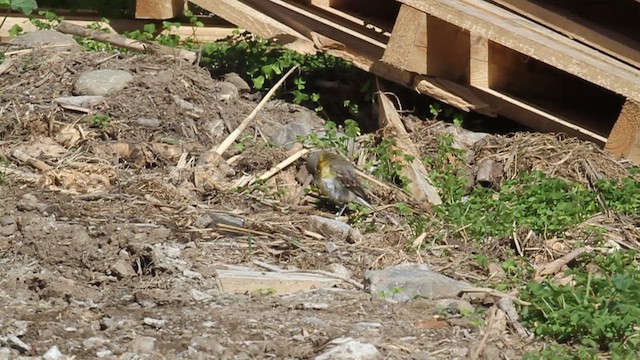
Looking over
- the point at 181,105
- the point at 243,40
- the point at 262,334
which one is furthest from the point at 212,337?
the point at 243,40

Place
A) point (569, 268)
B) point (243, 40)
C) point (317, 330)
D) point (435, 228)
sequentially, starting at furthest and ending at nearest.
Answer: point (243, 40) → point (435, 228) → point (569, 268) → point (317, 330)

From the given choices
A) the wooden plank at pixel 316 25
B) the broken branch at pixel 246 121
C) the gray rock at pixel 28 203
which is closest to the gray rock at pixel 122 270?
the gray rock at pixel 28 203

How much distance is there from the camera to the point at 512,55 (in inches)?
269

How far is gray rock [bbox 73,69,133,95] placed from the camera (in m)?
6.98

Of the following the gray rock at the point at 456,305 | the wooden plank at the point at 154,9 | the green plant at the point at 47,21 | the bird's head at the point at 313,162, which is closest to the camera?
the gray rock at the point at 456,305

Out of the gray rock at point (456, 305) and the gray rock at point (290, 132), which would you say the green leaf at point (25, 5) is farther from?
the gray rock at point (456, 305)

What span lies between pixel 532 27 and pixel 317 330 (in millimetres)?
2753

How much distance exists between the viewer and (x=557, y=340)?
4355 millimetres

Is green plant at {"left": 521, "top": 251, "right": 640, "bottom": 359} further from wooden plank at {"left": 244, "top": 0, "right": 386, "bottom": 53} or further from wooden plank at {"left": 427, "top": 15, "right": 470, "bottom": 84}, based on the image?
wooden plank at {"left": 244, "top": 0, "right": 386, "bottom": 53}

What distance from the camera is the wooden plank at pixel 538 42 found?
238 inches

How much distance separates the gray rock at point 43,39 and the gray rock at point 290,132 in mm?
1686

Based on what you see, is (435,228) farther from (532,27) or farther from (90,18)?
(90,18)

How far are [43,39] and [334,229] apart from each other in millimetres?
3223

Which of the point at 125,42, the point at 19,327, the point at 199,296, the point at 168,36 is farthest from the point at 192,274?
the point at 168,36
